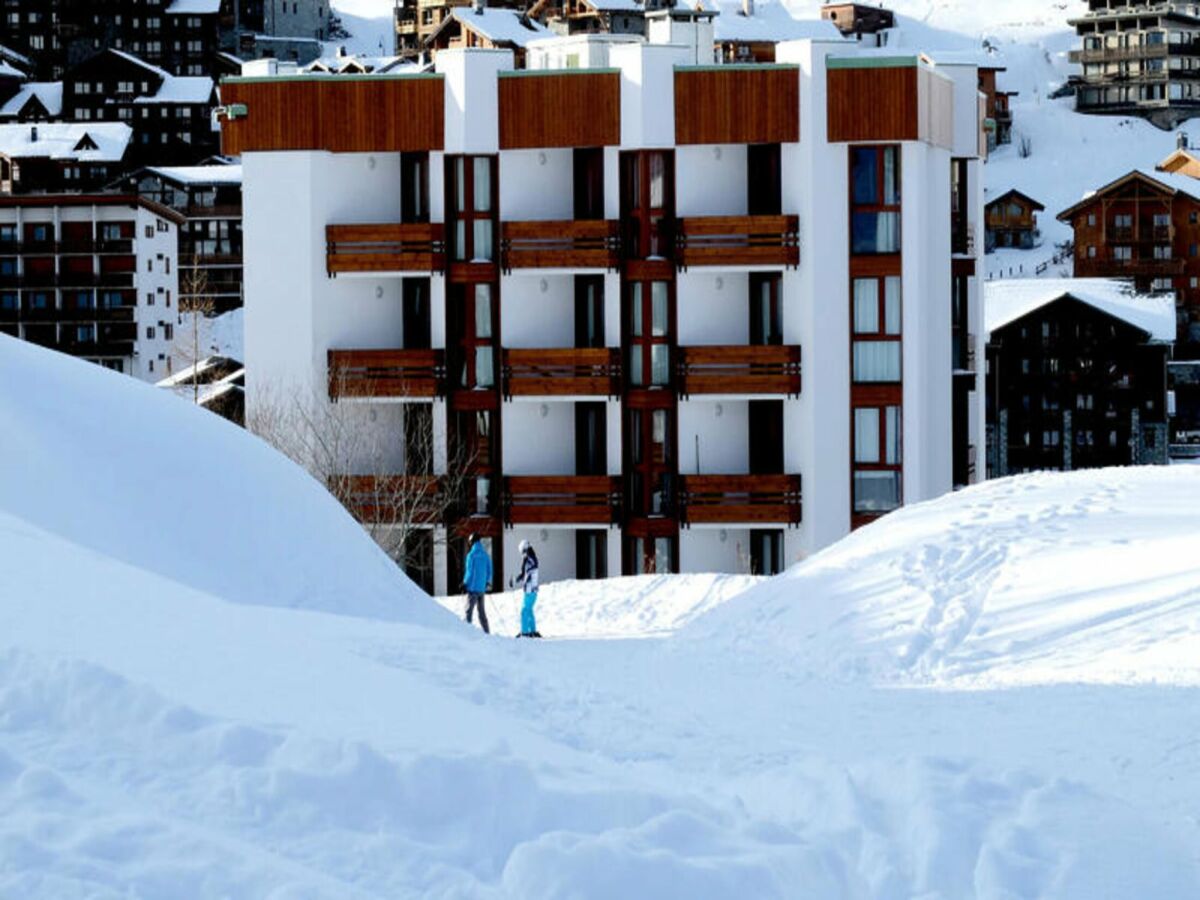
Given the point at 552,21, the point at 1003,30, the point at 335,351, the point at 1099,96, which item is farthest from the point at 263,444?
the point at 1003,30

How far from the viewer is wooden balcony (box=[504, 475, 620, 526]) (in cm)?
4138

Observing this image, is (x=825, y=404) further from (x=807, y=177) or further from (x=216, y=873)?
(x=216, y=873)

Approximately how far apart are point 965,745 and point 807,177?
27.7 m

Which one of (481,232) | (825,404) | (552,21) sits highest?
(552,21)

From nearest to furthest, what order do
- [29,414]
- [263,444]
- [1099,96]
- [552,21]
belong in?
[29,414] < [263,444] < [552,21] < [1099,96]

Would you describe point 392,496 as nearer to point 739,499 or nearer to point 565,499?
point 565,499

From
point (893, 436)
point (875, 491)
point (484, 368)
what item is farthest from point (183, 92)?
point (875, 491)

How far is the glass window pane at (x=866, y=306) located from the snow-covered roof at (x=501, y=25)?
3103 inches

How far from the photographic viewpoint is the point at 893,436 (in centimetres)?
4156

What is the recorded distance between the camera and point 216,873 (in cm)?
948

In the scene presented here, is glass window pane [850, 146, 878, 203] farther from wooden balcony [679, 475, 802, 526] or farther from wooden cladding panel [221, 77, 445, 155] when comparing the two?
wooden cladding panel [221, 77, 445, 155]

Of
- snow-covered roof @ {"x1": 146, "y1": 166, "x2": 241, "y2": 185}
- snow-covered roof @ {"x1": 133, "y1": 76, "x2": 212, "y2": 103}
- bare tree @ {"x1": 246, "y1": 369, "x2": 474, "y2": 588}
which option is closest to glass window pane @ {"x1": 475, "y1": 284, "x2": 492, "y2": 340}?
bare tree @ {"x1": 246, "y1": 369, "x2": 474, "y2": 588}

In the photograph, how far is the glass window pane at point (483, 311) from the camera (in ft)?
139

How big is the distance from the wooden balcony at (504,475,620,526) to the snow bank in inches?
331
